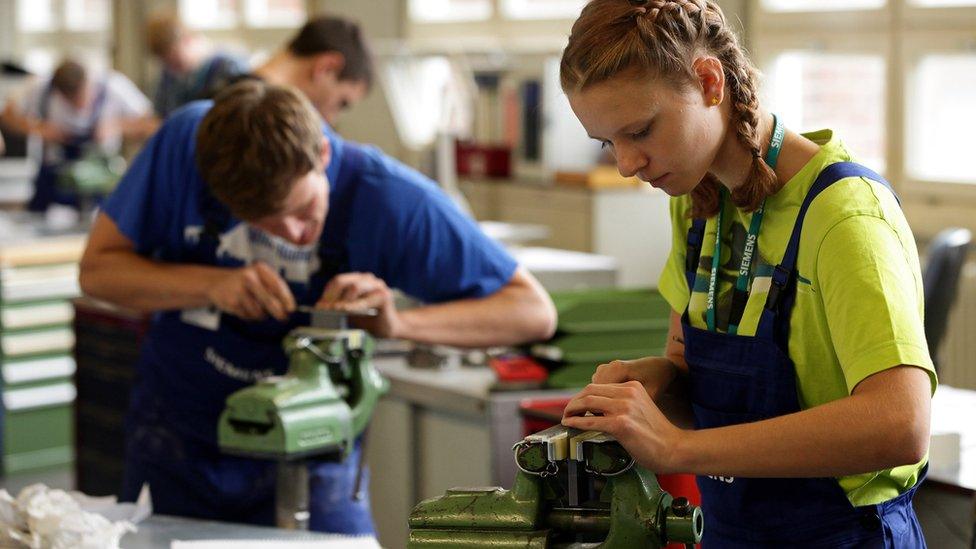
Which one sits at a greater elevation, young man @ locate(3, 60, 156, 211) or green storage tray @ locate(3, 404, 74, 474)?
young man @ locate(3, 60, 156, 211)

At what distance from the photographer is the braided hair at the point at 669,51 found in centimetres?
141

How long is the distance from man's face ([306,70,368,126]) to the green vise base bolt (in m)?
1.33

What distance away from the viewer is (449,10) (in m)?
7.55

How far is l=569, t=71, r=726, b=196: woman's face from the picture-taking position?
141 centimetres

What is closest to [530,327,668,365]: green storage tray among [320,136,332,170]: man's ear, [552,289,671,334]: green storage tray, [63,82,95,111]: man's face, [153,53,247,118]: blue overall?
[552,289,671,334]: green storage tray

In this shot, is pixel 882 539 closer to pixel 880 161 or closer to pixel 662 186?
pixel 662 186

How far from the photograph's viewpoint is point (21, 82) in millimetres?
8438

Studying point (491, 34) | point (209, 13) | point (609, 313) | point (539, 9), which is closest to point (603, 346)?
point (609, 313)

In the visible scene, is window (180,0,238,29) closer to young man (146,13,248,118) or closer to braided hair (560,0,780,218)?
young man (146,13,248,118)

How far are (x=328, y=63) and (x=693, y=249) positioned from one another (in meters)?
1.83

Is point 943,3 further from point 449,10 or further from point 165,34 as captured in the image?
point 165,34

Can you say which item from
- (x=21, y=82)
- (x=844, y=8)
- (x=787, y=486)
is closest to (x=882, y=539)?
(x=787, y=486)

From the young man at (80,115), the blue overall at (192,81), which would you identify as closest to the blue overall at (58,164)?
the young man at (80,115)

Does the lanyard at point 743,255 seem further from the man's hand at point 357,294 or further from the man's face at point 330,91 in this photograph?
the man's face at point 330,91
